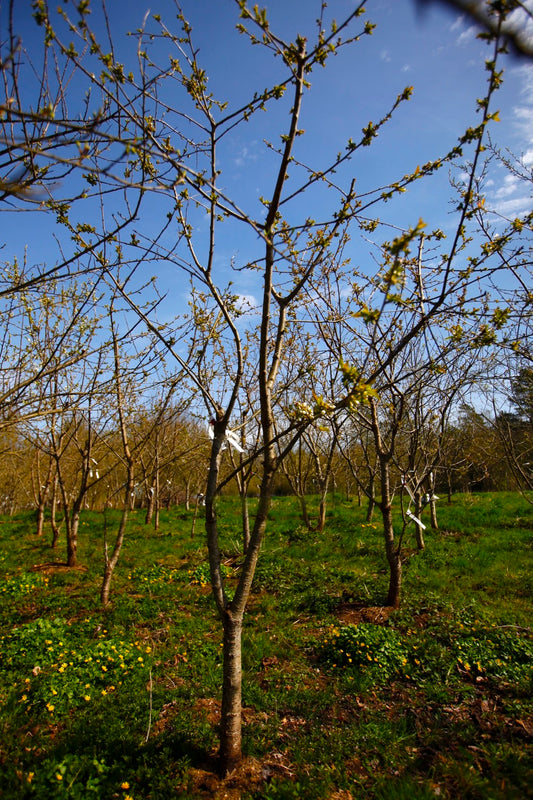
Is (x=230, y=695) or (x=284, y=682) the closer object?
(x=230, y=695)

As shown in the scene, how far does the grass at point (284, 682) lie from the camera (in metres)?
2.68

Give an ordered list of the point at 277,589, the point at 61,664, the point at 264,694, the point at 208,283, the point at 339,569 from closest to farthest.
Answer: the point at 208,283 < the point at 264,694 < the point at 61,664 < the point at 277,589 < the point at 339,569

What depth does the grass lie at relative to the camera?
105 inches

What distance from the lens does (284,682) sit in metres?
3.90

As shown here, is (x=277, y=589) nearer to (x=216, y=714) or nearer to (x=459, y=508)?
(x=216, y=714)

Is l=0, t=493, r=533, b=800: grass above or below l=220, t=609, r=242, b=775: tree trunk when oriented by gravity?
below

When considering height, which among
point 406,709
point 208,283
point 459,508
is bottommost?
point 406,709

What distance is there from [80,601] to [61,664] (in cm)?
196

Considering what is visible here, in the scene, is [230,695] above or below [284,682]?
above

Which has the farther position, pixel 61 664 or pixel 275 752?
pixel 61 664

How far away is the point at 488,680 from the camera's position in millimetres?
3875

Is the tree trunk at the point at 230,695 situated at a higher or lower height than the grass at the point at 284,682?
higher

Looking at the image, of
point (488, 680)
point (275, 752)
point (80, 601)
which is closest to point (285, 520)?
point (80, 601)

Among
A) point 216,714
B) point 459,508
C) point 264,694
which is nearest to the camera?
point 216,714
